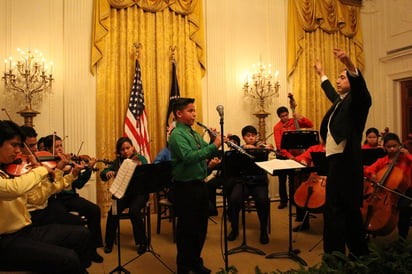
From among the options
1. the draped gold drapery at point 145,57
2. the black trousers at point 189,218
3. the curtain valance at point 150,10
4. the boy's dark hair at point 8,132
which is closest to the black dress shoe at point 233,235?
the black trousers at point 189,218

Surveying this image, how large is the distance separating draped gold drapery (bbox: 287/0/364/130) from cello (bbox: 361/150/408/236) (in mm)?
3659

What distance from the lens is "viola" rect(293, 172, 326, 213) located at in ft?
13.1

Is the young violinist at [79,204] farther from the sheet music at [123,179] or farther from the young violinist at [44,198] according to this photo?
the sheet music at [123,179]

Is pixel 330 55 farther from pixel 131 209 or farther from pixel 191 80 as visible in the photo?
pixel 131 209

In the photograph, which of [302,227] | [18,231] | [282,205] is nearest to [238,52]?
[282,205]

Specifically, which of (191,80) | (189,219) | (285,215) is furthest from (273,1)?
(189,219)

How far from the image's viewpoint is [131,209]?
13.4ft

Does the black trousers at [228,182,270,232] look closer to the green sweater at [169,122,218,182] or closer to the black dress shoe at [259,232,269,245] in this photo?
the black dress shoe at [259,232,269,245]

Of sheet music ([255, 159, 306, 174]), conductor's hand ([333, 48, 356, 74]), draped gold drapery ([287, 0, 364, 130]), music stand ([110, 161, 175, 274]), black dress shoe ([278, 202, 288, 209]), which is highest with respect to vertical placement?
draped gold drapery ([287, 0, 364, 130])

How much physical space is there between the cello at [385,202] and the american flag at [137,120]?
133 inches

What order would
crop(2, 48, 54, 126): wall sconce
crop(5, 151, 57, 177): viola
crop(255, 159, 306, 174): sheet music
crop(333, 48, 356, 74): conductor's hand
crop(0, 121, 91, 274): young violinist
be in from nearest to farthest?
crop(0, 121, 91, 274): young violinist
crop(5, 151, 57, 177): viola
crop(333, 48, 356, 74): conductor's hand
crop(255, 159, 306, 174): sheet music
crop(2, 48, 54, 126): wall sconce

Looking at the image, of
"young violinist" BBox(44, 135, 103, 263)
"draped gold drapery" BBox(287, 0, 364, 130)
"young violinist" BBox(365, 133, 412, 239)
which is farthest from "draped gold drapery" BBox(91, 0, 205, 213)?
"young violinist" BBox(365, 133, 412, 239)

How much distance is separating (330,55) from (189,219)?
592 centimetres

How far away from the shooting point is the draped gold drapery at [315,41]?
7238 mm
